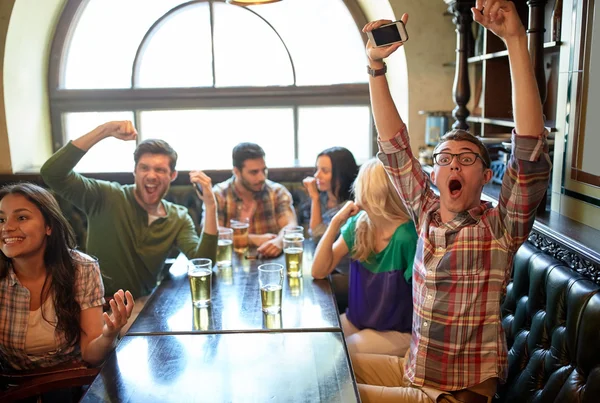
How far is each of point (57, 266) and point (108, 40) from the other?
3.02 m

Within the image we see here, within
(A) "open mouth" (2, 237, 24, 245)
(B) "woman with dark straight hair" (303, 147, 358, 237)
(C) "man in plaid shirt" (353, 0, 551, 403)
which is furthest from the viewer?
(B) "woman with dark straight hair" (303, 147, 358, 237)

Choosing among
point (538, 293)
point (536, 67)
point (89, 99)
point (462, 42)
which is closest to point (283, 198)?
point (462, 42)

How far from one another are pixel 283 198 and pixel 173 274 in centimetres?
99

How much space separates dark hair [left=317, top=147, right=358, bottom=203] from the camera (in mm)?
3082

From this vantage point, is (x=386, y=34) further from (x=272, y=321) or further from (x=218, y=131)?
(x=218, y=131)

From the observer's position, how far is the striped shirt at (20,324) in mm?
1803

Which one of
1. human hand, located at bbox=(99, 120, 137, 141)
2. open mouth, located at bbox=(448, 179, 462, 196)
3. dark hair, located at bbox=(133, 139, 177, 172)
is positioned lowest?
open mouth, located at bbox=(448, 179, 462, 196)

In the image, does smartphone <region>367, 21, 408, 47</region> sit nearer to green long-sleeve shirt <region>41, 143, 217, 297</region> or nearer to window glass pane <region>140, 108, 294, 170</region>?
green long-sleeve shirt <region>41, 143, 217, 297</region>

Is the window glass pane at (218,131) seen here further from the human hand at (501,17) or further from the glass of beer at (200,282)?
the human hand at (501,17)

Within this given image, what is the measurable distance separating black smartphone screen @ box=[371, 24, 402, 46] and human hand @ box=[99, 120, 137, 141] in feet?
3.90

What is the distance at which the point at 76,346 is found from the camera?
1884mm

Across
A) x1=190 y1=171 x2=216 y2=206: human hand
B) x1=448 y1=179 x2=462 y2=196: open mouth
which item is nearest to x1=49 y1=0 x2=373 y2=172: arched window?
x1=190 y1=171 x2=216 y2=206: human hand

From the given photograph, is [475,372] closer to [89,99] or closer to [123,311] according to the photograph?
[123,311]

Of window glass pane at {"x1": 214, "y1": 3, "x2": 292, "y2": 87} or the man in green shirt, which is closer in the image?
the man in green shirt
